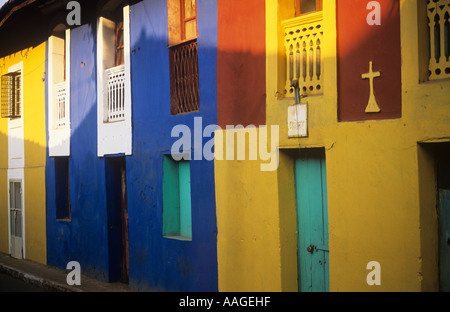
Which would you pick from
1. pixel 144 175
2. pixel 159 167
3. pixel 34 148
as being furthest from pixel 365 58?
pixel 34 148

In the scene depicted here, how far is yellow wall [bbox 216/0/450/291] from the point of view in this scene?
190 inches

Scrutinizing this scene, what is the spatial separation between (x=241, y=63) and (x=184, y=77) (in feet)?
4.93

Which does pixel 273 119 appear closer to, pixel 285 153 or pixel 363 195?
pixel 285 153

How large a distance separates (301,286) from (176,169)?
10.3 ft

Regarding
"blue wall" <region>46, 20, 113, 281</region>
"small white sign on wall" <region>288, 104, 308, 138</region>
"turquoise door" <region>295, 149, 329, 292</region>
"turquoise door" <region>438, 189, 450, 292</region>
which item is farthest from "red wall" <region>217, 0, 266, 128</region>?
"blue wall" <region>46, 20, 113, 281</region>

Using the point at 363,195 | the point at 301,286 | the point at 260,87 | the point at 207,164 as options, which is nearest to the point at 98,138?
the point at 207,164

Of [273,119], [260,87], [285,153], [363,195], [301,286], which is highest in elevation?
[260,87]

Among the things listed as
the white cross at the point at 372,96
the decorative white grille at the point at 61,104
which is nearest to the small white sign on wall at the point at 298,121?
the white cross at the point at 372,96

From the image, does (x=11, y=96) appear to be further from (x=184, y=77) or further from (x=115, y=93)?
(x=184, y=77)

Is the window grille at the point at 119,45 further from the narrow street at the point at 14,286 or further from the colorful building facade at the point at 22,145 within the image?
the narrow street at the point at 14,286

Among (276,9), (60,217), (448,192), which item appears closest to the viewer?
(448,192)

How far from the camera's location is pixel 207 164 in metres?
7.23

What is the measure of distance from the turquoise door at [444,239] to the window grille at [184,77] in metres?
4.26

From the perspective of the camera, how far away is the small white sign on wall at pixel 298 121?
5.90 metres
